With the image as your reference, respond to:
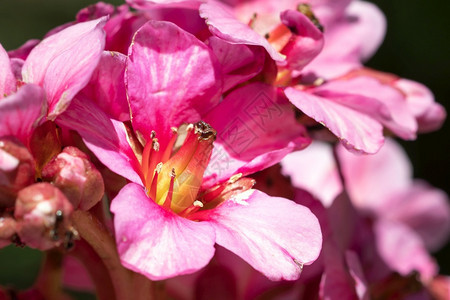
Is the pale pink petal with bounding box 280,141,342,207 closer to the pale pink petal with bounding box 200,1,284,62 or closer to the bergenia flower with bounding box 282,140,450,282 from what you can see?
the bergenia flower with bounding box 282,140,450,282

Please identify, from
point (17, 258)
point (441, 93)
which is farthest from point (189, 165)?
point (441, 93)

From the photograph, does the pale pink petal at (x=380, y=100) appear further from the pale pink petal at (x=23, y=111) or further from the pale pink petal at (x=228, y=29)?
the pale pink petal at (x=23, y=111)

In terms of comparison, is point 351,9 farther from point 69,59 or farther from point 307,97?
point 69,59

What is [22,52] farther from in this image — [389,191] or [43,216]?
[389,191]

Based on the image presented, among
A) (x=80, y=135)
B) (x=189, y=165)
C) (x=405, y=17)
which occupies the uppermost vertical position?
(x=80, y=135)

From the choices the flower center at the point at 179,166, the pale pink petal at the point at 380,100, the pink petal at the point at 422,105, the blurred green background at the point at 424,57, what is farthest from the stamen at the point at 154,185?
the blurred green background at the point at 424,57

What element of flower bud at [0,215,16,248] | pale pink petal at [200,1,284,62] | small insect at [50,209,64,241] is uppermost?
pale pink petal at [200,1,284,62]

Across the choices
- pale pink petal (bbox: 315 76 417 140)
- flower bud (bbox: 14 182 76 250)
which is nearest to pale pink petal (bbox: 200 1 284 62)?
pale pink petal (bbox: 315 76 417 140)
